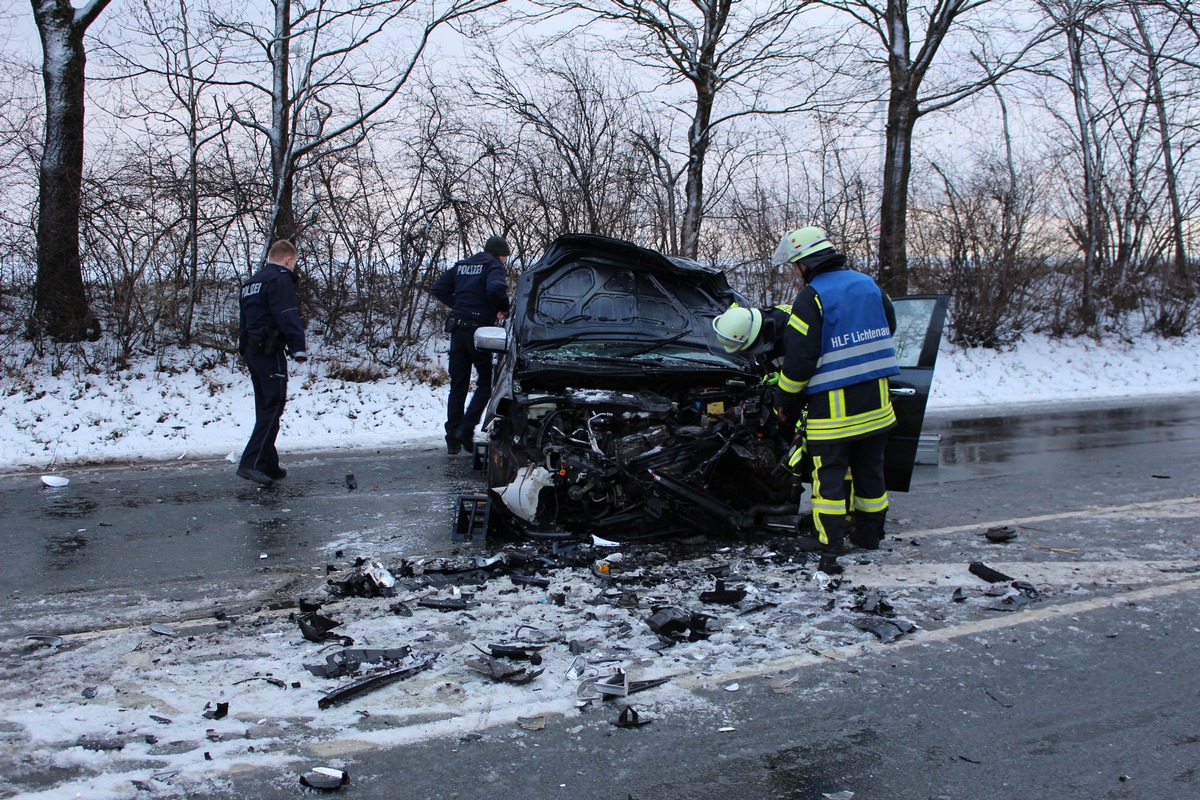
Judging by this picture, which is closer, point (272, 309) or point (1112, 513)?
point (1112, 513)

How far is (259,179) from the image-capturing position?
1208cm

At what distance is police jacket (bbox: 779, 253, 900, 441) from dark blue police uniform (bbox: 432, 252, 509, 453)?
13.1 ft

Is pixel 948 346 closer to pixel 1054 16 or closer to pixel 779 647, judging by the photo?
pixel 1054 16

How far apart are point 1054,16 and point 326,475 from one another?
15970mm

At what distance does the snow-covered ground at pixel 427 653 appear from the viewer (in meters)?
2.59

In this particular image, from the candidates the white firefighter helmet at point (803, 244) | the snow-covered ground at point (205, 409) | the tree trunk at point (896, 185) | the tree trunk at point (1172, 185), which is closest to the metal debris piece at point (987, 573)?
the white firefighter helmet at point (803, 244)

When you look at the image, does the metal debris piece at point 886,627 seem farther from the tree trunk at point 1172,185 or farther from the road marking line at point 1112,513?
the tree trunk at point 1172,185

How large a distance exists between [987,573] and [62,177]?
12.0 meters

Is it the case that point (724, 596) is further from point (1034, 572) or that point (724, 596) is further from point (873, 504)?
point (1034, 572)

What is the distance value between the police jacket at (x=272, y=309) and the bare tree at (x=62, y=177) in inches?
231

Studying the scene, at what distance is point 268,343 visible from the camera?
680cm

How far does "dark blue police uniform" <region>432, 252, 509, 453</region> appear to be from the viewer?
7871 mm

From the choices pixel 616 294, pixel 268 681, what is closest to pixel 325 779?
pixel 268 681

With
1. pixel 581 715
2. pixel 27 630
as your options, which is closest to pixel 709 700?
pixel 581 715
